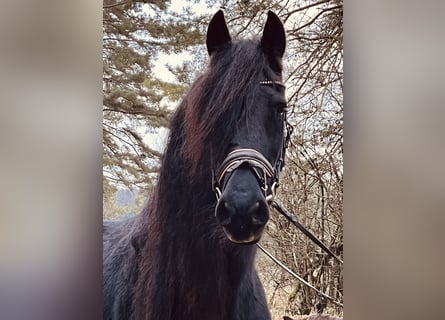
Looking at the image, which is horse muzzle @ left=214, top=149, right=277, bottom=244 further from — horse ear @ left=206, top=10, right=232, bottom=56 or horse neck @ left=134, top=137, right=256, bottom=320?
horse ear @ left=206, top=10, right=232, bottom=56

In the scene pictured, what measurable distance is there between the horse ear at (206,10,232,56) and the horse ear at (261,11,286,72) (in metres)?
0.17

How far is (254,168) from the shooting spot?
228cm

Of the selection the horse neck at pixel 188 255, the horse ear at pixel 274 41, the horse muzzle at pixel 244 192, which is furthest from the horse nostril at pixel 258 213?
the horse ear at pixel 274 41

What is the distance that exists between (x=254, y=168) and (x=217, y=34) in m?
0.67

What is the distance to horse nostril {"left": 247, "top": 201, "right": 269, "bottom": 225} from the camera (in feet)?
7.43

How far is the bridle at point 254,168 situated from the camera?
228 centimetres

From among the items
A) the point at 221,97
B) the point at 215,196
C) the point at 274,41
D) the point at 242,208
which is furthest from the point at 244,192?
the point at 274,41

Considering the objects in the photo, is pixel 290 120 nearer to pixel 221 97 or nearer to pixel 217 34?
pixel 221 97
